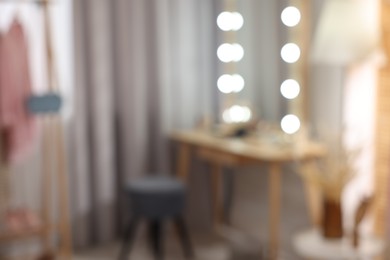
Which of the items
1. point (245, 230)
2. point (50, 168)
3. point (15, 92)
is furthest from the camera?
point (245, 230)

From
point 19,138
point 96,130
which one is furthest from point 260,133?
point 19,138

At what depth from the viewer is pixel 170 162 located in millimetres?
4543

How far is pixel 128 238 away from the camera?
427 centimetres

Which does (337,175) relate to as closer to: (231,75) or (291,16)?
(291,16)

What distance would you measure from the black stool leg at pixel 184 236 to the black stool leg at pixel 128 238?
304mm

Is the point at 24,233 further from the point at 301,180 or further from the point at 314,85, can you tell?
the point at 314,85

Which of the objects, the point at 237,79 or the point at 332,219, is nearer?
the point at 332,219

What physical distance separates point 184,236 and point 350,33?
79.1 inches

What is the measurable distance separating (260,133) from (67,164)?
4.35ft

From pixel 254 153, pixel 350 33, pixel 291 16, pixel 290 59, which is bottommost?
pixel 254 153

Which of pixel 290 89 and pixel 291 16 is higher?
pixel 291 16

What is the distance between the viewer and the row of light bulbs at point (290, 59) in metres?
3.74

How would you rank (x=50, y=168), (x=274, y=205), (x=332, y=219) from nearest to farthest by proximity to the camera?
(x=332, y=219)
(x=274, y=205)
(x=50, y=168)

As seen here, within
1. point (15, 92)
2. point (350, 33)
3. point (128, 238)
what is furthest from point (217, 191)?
point (350, 33)
